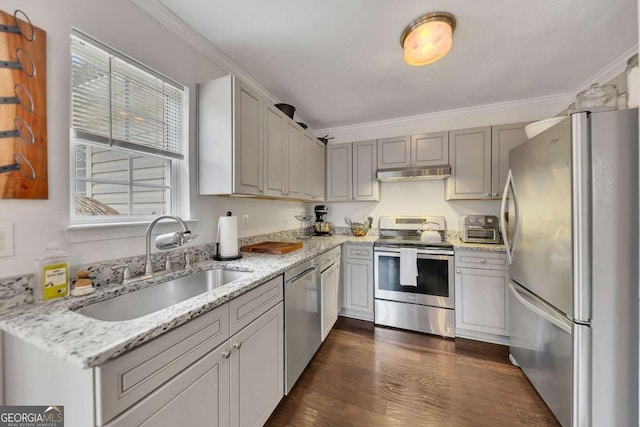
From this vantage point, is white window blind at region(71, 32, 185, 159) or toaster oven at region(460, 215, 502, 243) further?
toaster oven at region(460, 215, 502, 243)

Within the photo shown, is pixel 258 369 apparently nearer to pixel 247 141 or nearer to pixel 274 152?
pixel 247 141

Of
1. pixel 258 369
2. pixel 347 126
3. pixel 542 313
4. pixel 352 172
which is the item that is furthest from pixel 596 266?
pixel 347 126

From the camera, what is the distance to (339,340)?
93.0 inches

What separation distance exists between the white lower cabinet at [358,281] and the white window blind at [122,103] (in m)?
2.00

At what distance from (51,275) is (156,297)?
426 mm

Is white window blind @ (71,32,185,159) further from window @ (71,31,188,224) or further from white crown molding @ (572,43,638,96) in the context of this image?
white crown molding @ (572,43,638,96)

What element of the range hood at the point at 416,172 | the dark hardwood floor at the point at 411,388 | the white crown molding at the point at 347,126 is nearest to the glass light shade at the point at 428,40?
the white crown molding at the point at 347,126

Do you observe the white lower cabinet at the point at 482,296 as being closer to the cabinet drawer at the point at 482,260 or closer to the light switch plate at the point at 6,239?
the cabinet drawer at the point at 482,260

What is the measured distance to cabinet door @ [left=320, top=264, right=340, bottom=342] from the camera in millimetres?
2186

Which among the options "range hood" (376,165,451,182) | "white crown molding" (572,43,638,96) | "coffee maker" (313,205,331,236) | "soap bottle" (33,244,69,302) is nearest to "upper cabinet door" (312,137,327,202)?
"coffee maker" (313,205,331,236)

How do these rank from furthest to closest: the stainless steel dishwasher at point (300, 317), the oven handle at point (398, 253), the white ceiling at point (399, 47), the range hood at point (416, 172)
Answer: the range hood at point (416, 172) → the oven handle at point (398, 253) → the stainless steel dishwasher at point (300, 317) → the white ceiling at point (399, 47)

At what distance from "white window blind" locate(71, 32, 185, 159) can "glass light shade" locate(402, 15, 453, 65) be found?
A: 1.57 meters

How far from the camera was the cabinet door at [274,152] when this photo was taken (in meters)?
1.96

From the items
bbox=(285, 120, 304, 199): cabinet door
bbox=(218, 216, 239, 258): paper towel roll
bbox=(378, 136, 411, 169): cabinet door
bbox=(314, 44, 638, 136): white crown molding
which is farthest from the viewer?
bbox=(378, 136, 411, 169): cabinet door
